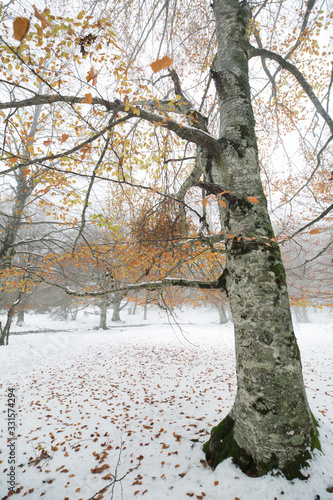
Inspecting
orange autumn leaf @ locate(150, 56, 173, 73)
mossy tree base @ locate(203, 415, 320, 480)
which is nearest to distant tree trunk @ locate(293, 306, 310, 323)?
mossy tree base @ locate(203, 415, 320, 480)

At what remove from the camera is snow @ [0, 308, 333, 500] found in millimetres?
1897

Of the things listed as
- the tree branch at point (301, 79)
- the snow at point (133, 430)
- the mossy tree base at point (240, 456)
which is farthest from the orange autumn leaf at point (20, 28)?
the snow at point (133, 430)

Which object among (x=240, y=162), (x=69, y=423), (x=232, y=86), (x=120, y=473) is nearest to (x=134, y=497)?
(x=120, y=473)

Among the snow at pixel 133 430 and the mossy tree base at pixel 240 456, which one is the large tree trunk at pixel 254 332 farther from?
the snow at pixel 133 430

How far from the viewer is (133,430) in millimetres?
3133

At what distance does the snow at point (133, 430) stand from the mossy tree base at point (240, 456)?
0.16 ft

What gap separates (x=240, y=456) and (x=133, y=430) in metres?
1.87

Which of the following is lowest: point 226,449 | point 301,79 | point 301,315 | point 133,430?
point 301,315

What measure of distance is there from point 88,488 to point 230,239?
2.89 metres

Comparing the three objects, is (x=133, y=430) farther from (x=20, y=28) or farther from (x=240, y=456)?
(x=20, y=28)

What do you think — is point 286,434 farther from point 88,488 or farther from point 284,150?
point 284,150

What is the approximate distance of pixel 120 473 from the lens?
7.54 ft

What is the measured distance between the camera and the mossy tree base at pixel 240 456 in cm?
169

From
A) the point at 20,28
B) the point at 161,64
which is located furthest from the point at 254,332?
the point at 20,28
